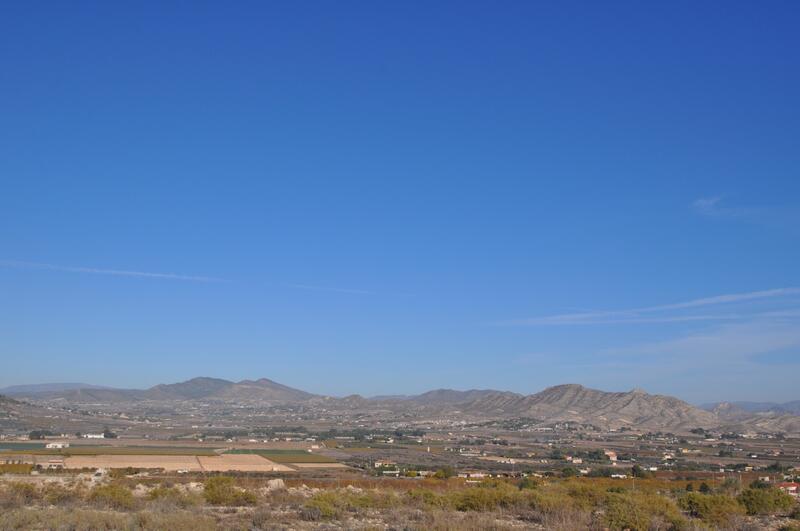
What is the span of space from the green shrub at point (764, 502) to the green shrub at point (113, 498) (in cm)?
2199

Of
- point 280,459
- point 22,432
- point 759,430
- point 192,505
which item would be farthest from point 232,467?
point 759,430

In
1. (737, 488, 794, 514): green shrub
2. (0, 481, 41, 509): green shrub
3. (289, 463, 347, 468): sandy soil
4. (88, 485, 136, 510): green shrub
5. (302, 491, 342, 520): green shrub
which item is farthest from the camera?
(289, 463, 347, 468): sandy soil

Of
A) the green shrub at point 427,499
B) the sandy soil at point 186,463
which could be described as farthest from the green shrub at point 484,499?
the sandy soil at point 186,463

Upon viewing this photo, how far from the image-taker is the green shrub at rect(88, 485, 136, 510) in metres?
23.9

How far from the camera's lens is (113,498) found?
80.0 feet

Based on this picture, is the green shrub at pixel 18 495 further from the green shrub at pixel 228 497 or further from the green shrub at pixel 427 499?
the green shrub at pixel 427 499

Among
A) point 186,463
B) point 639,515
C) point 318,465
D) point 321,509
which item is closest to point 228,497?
point 321,509

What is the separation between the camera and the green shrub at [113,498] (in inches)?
942

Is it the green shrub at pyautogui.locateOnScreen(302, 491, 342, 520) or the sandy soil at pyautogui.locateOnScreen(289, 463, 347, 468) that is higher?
the green shrub at pyautogui.locateOnScreen(302, 491, 342, 520)

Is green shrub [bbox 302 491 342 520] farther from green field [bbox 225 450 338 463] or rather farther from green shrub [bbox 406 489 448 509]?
green field [bbox 225 450 338 463]

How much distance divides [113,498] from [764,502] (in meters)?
23.6

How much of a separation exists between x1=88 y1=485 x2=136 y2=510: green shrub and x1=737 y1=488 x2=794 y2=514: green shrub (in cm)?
2199

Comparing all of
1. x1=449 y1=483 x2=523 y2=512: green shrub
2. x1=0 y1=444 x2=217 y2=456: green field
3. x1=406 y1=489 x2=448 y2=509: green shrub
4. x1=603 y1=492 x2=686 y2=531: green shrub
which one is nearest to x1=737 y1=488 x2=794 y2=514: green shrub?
x1=603 y1=492 x2=686 y2=531: green shrub

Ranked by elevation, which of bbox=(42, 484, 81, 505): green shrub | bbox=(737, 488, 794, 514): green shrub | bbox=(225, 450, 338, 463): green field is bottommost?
bbox=(225, 450, 338, 463): green field
